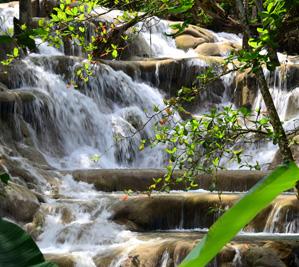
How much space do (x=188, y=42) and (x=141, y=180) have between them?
12776mm

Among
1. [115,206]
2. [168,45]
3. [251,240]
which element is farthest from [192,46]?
[251,240]

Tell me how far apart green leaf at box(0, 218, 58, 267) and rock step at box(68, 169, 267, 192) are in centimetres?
1061

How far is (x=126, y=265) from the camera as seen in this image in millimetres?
7699

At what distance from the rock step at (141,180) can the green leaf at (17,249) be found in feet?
34.8

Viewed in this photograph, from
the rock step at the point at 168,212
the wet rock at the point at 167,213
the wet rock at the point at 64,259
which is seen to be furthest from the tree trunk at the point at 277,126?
the wet rock at the point at 167,213

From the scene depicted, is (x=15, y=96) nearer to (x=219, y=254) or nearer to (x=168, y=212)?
(x=168, y=212)

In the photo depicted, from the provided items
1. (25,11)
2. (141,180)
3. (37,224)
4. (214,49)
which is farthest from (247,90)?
(37,224)

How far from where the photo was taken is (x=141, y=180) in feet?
37.9

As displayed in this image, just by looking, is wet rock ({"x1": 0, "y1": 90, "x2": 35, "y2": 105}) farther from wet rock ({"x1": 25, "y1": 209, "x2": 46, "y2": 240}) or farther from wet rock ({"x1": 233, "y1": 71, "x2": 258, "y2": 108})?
wet rock ({"x1": 233, "y1": 71, "x2": 258, "y2": 108})

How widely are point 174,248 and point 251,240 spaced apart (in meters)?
1.05

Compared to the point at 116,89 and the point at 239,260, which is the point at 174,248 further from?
the point at 116,89

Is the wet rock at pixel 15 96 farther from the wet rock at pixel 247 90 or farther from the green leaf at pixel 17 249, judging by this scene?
the green leaf at pixel 17 249

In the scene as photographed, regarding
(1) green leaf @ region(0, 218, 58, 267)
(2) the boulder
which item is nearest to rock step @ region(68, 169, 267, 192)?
(1) green leaf @ region(0, 218, 58, 267)

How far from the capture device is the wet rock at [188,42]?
76.6 ft
